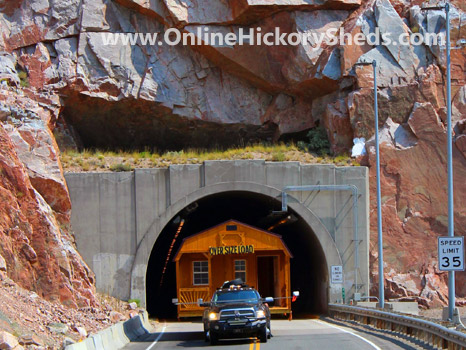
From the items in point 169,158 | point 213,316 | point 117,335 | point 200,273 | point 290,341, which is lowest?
point 290,341

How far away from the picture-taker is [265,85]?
41656 mm

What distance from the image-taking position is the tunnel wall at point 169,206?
3288 centimetres

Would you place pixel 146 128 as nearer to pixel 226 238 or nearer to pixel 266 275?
pixel 266 275

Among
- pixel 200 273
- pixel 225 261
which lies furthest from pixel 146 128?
pixel 200 273

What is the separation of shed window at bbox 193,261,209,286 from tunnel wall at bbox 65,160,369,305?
246cm

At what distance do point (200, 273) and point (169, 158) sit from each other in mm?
6494

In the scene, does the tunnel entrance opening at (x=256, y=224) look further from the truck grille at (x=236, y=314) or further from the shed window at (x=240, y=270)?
the truck grille at (x=236, y=314)

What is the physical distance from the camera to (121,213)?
33375 mm

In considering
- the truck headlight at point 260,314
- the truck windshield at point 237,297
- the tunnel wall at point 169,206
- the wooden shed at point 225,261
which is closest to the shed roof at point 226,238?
the wooden shed at point 225,261

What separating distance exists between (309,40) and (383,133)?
6584 millimetres

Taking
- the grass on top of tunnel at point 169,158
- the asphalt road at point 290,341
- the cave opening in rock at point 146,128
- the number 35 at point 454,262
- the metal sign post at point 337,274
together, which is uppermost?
the cave opening in rock at point 146,128

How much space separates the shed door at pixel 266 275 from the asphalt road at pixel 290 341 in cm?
848

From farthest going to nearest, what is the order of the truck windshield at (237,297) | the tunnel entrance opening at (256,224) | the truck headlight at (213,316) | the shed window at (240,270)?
1. the tunnel entrance opening at (256,224)
2. the shed window at (240,270)
3. the truck windshield at (237,297)
4. the truck headlight at (213,316)

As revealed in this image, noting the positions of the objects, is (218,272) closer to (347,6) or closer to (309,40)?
(309,40)
